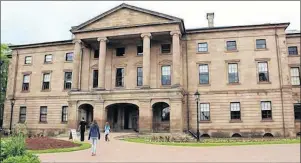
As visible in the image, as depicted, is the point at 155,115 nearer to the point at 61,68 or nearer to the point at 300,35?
the point at 61,68

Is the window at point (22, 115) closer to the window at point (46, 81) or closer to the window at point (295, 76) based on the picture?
the window at point (46, 81)

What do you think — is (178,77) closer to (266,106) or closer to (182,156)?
(266,106)

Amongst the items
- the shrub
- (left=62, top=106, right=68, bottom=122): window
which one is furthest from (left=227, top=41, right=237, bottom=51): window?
the shrub

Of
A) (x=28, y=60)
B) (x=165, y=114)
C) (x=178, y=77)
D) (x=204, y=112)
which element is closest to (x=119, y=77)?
(x=165, y=114)

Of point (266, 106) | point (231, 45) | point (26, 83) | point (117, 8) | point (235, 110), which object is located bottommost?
point (235, 110)

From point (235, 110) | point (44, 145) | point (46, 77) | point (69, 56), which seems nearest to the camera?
point (44, 145)

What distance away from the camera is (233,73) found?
35.4 metres

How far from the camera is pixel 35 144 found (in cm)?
1772

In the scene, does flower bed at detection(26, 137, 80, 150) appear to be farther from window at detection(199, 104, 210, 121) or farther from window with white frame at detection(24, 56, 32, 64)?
window with white frame at detection(24, 56, 32, 64)

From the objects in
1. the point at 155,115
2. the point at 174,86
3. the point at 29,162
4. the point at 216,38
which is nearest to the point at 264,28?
the point at 216,38

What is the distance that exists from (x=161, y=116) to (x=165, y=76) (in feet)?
16.9

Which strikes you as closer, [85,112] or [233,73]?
[233,73]

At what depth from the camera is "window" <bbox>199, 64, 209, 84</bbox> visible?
35.9 meters

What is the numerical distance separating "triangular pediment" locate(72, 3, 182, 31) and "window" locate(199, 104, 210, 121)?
1120cm
